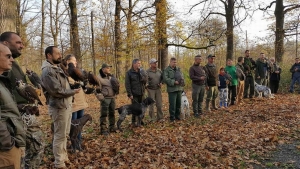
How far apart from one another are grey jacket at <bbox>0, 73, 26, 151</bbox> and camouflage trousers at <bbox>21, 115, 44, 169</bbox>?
121cm

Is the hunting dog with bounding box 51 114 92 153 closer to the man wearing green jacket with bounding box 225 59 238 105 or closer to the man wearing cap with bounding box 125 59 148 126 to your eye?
the man wearing cap with bounding box 125 59 148 126

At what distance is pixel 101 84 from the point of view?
7.38 metres

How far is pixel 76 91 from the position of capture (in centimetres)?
495

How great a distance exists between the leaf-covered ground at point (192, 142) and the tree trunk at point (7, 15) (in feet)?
9.63

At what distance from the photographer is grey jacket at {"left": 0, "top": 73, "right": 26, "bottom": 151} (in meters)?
2.60

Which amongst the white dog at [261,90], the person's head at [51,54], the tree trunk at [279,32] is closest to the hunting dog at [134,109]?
the person's head at [51,54]

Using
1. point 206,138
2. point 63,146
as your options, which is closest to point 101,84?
point 63,146

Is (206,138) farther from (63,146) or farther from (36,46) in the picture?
(36,46)

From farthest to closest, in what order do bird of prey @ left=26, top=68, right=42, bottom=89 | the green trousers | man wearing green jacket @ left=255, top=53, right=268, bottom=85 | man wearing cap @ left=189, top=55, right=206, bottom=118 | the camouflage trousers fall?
man wearing green jacket @ left=255, top=53, right=268, bottom=85 < man wearing cap @ left=189, top=55, right=206, bottom=118 < the green trousers < bird of prey @ left=26, top=68, right=42, bottom=89 < the camouflage trousers

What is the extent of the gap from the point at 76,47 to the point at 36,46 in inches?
607

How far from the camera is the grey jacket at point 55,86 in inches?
184

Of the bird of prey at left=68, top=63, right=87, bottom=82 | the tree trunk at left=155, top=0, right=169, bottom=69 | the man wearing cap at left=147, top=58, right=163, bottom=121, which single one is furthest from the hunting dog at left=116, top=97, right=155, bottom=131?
the tree trunk at left=155, top=0, right=169, bottom=69

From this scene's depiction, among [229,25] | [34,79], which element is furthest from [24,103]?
[229,25]

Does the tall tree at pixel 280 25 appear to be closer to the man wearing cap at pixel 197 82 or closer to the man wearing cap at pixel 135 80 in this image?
the man wearing cap at pixel 197 82
